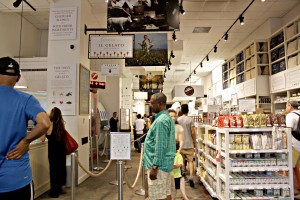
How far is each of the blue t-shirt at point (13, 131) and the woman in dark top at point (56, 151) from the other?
3.03 m

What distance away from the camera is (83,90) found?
578 centimetres

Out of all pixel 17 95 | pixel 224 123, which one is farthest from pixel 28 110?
pixel 224 123

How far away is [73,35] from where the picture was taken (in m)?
5.50

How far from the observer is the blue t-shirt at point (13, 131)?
5.39 ft

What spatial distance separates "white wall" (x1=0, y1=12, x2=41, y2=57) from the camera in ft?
20.9

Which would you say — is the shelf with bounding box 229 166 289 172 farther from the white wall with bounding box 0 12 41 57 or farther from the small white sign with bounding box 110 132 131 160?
the white wall with bounding box 0 12 41 57

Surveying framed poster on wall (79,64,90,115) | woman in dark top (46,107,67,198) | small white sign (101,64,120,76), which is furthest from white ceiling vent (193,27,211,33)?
woman in dark top (46,107,67,198)

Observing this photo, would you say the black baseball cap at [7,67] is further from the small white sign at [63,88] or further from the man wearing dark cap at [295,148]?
the man wearing dark cap at [295,148]

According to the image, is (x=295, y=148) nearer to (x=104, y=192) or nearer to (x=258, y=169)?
(x=258, y=169)

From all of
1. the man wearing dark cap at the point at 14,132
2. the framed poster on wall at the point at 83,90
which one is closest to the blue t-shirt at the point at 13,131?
the man wearing dark cap at the point at 14,132

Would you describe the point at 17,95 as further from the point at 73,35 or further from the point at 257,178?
the point at 73,35

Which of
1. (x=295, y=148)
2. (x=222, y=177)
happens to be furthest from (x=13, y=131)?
(x=295, y=148)

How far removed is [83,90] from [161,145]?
139 inches

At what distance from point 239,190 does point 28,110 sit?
10.5 feet
